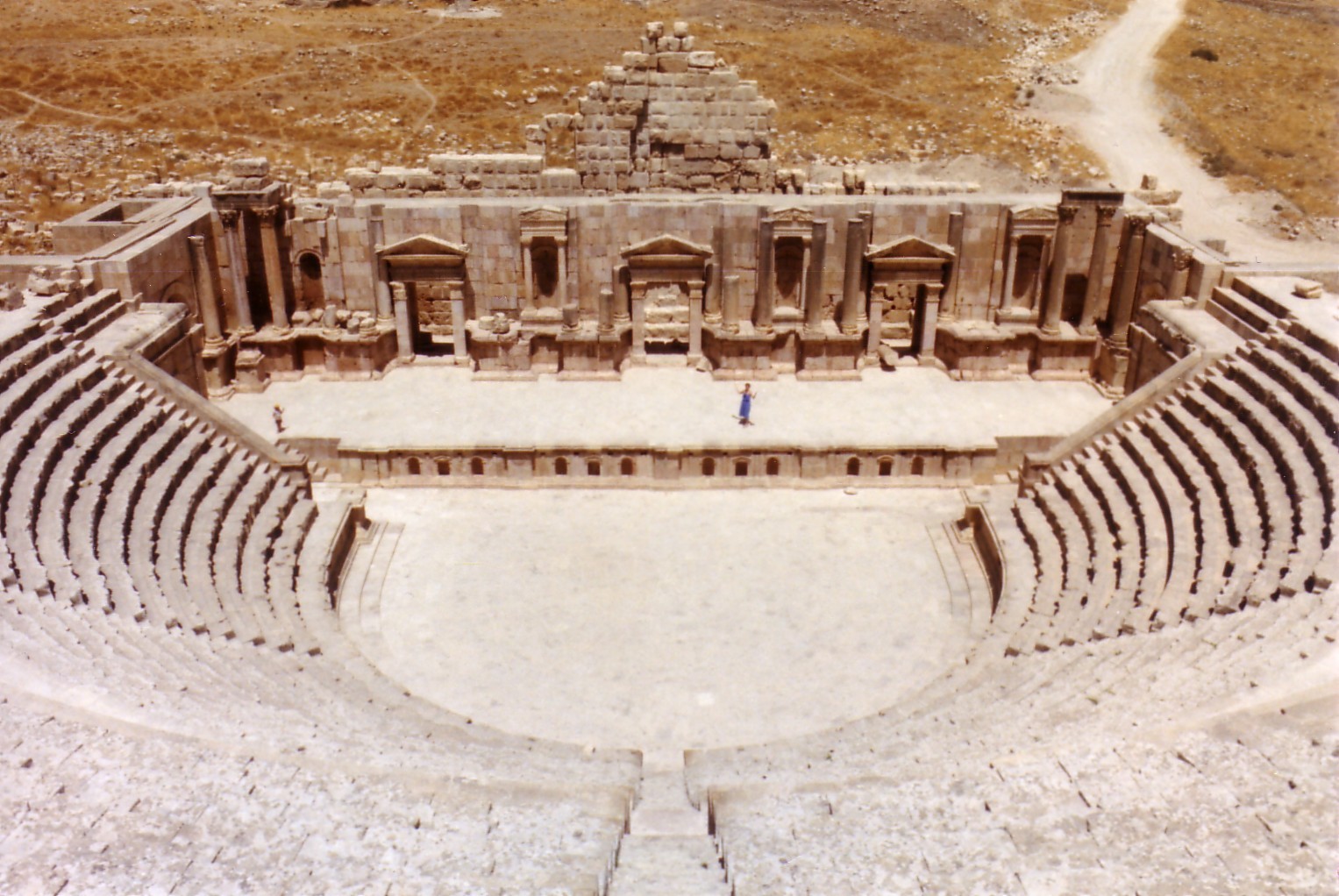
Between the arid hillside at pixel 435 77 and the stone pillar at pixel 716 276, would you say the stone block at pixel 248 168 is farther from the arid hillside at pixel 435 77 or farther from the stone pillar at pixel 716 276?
the arid hillside at pixel 435 77

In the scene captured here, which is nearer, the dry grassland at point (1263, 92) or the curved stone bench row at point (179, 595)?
the curved stone bench row at point (179, 595)

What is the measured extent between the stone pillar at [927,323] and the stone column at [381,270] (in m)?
13.0

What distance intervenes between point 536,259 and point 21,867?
1991cm

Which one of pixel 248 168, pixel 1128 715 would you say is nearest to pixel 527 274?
pixel 248 168

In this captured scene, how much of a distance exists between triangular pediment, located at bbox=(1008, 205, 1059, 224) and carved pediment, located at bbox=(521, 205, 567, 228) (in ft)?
35.3

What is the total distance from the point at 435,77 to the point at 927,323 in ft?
125

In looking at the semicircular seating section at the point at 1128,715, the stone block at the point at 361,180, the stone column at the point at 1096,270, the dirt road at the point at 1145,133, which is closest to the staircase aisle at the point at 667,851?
the semicircular seating section at the point at 1128,715

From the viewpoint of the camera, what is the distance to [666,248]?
2689cm

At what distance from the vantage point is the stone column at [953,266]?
26.9 m

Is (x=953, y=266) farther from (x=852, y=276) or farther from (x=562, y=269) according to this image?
(x=562, y=269)

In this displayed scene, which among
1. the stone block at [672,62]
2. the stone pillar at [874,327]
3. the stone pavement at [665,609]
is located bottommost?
the stone pavement at [665,609]

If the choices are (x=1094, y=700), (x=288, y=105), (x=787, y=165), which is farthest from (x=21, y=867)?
(x=288, y=105)

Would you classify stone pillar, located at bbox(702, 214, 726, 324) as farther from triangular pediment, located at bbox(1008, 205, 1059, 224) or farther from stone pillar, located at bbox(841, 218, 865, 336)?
triangular pediment, located at bbox(1008, 205, 1059, 224)

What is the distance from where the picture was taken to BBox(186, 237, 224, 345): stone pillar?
25750 mm
